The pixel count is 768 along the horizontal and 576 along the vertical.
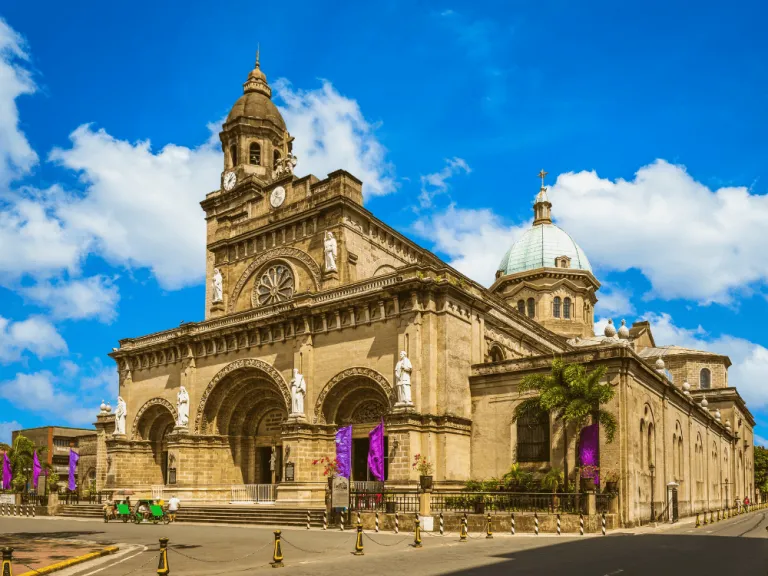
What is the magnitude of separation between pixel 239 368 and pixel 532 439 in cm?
1756

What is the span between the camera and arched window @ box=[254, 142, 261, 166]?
2175 inches

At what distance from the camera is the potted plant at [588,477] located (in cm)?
3095

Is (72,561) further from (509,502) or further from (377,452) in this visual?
(509,502)

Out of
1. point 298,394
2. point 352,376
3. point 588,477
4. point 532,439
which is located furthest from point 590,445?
point 298,394

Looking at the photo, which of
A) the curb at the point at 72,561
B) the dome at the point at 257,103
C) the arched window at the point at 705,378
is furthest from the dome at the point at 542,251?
the curb at the point at 72,561

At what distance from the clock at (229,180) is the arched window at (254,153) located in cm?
164

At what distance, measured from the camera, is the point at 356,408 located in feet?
137

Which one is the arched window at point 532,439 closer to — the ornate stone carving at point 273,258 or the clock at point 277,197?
the ornate stone carving at point 273,258

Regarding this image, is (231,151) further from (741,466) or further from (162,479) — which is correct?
(741,466)

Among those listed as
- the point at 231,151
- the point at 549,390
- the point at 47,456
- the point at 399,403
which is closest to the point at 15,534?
the point at 399,403

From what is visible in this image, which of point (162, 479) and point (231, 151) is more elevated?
point (231, 151)

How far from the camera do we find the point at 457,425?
125 ft

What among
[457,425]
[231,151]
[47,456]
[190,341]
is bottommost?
[47,456]

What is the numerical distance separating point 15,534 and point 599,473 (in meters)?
23.4
